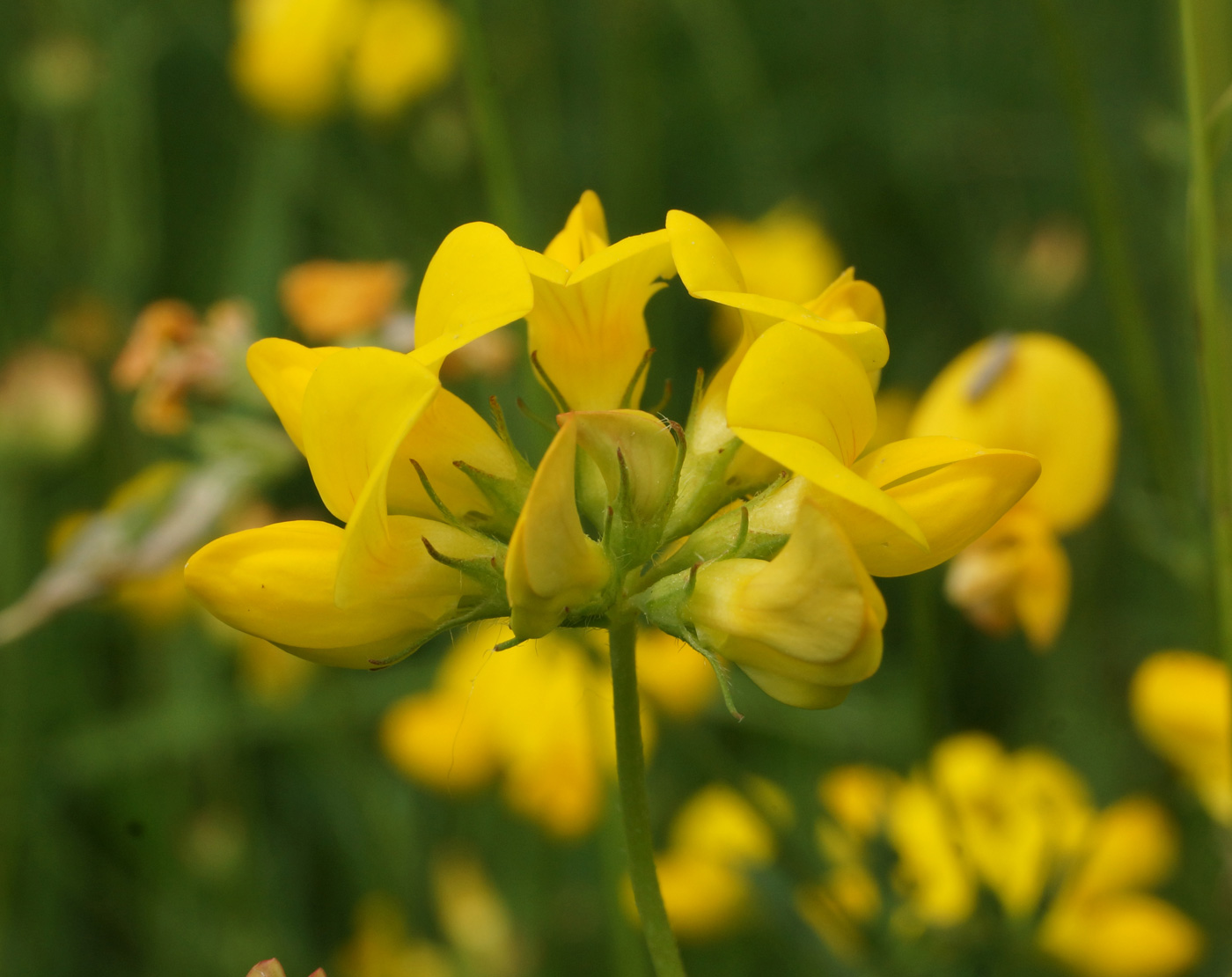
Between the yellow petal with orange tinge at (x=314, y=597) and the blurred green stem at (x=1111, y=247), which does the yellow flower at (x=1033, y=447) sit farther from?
the yellow petal with orange tinge at (x=314, y=597)

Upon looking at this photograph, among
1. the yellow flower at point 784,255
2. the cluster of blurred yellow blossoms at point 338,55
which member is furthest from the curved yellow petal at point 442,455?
the cluster of blurred yellow blossoms at point 338,55

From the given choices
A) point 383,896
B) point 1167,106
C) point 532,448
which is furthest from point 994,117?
point 383,896

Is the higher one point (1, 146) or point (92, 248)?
point (1, 146)

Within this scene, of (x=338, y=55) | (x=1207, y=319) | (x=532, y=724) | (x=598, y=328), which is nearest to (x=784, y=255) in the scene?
(x=338, y=55)

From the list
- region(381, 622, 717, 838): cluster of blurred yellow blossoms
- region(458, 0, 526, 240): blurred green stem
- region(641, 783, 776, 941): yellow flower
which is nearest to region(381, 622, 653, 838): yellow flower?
region(381, 622, 717, 838): cluster of blurred yellow blossoms

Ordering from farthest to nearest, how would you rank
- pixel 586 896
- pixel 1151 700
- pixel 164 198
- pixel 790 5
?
pixel 790 5, pixel 164 198, pixel 586 896, pixel 1151 700

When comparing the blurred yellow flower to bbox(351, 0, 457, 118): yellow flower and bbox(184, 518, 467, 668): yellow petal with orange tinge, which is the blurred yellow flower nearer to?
bbox(184, 518, 467, 668): yellow petal with orange tinge

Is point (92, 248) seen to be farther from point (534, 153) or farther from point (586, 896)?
point (586, 896)
